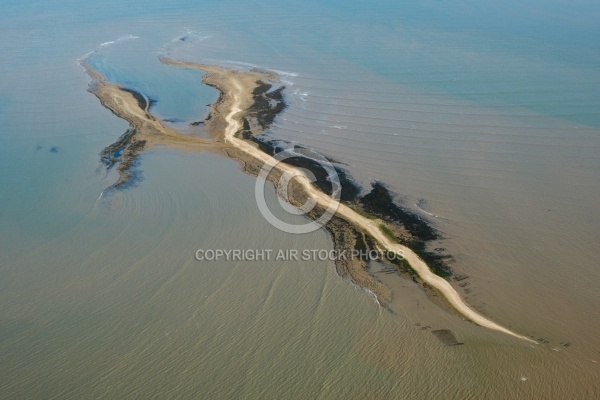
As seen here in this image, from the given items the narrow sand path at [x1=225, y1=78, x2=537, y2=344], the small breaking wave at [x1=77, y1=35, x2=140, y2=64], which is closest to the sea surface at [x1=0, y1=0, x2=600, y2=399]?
the narrow sand path at [x1=225, y1=78, x2=537, y2=344]

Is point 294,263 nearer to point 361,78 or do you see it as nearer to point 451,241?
point 451,241

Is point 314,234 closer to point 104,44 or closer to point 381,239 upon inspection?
point 381,239

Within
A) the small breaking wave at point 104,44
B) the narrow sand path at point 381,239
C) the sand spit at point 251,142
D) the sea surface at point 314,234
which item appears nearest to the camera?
the sea surface at point 314,234

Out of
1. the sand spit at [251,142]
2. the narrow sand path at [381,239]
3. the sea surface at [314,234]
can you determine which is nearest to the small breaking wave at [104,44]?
the sea surface at [314,234]

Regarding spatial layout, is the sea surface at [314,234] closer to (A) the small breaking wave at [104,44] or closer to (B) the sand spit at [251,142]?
(B) the sand spit at [251,142]

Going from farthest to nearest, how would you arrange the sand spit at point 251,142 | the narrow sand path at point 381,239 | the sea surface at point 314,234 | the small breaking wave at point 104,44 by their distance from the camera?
1. the small breaking wave at point 104,44
2. the sand spit at point 251,142
3. the narrow sand path at point 381,239
4. the sea surface at point 314,234

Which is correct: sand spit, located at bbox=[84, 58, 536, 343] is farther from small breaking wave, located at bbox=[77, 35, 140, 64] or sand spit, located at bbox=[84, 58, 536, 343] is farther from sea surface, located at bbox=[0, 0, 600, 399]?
small breaking wave, located at bbox=[77, 35, 140, 64]

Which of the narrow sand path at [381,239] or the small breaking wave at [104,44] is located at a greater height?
the narrow sand path at [381,239]
